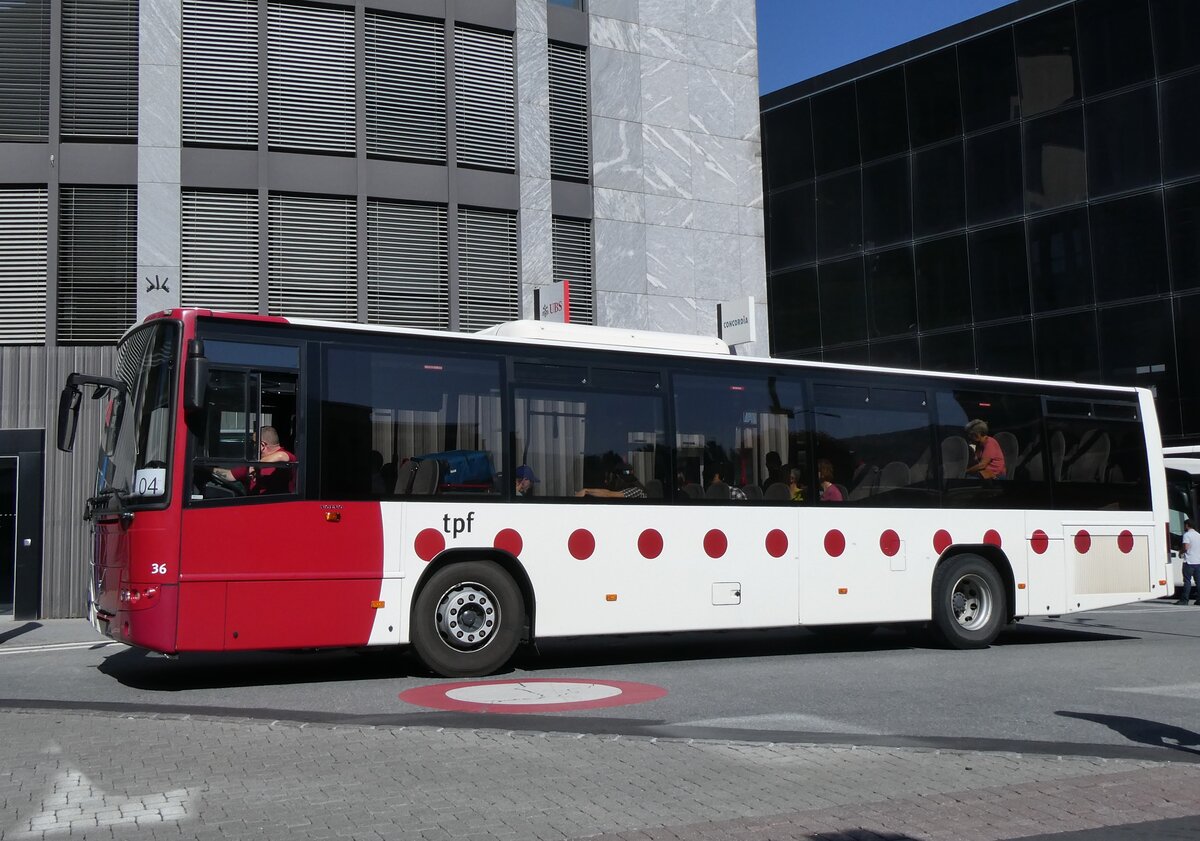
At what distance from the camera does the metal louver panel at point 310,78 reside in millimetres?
22766

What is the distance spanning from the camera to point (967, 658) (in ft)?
44.0

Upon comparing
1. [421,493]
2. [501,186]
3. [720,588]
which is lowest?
[720,588]

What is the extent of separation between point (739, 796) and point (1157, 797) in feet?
7.12

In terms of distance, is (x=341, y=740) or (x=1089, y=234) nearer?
(x=341, y=740)

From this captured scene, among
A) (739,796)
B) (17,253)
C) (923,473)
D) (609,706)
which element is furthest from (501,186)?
(739,796)

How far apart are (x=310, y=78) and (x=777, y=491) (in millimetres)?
14105

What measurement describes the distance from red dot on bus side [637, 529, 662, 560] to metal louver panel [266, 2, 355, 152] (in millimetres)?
13483

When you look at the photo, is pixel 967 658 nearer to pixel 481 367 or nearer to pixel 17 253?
pixel 481 367

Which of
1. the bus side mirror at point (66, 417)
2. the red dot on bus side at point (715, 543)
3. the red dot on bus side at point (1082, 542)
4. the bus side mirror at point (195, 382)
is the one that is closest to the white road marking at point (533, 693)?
the red dot on bus side at point (715, 543)

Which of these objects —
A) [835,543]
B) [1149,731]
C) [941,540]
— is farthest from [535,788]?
[941,540]

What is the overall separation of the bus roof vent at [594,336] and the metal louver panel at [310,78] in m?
11.9

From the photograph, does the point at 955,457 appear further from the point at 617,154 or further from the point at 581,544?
the point at 617,154

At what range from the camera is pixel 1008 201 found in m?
32.8

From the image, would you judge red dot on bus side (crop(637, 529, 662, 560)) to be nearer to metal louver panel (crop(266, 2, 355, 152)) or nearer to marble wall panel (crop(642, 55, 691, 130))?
metal louver panel (crop(266, 2, 355, 152))
